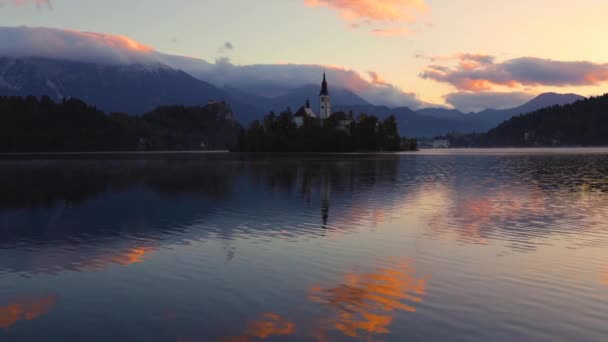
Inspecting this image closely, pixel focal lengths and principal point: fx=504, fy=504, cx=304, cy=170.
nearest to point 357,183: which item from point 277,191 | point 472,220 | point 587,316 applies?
point 277,191

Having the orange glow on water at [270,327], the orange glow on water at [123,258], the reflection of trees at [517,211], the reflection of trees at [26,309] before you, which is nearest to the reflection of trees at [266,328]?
the orange glow on water at [270,327]

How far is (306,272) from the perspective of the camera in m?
22.1

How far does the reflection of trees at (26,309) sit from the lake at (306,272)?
68mm

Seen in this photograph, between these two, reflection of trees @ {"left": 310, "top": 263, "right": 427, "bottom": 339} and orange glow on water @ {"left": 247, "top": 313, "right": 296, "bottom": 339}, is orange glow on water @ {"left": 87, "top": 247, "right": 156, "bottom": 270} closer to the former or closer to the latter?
reflection of trees @ {"left": 310, "top": 263, "right": 427, "bottom": 339}

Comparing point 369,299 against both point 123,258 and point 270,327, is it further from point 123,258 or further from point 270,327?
point 123,258

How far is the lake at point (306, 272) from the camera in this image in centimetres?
1533

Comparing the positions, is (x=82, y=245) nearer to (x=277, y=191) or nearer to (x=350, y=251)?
(x=350, y=251)

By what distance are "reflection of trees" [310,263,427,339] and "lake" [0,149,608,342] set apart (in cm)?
7

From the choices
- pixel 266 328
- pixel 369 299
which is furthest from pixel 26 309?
pixel 369 299

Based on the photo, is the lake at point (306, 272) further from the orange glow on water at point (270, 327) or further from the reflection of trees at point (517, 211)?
the reflection of trees at point (517, 211)

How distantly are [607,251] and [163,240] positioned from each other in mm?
24487

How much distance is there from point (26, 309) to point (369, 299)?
38.7 feet

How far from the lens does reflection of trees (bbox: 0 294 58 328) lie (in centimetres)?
1613

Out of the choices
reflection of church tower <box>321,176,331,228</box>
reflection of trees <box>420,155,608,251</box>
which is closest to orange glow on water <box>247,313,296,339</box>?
reflection of trees <box>420,155,608,251</box>
